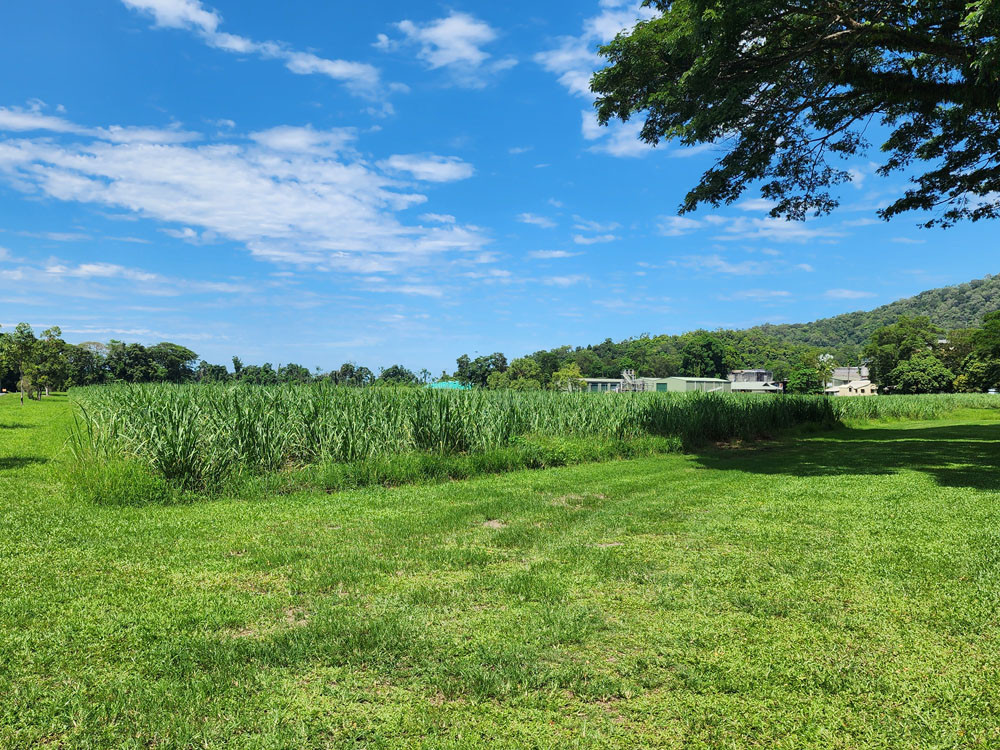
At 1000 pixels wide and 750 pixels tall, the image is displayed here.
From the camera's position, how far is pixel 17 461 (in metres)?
12.4

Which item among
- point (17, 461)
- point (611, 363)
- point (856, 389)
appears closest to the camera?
point (17, 461)

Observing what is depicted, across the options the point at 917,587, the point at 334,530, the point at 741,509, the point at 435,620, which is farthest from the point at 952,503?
the point at 334,530

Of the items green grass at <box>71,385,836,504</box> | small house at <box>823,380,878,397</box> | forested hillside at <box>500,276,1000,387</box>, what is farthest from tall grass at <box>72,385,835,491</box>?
small house at <box>823,380,878,397</box>

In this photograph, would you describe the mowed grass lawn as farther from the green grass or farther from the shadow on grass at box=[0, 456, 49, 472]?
the shadow on grass at box=[0, 456, 49, 472]

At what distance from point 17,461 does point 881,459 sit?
2027 centimetres

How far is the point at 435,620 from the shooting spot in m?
3.93

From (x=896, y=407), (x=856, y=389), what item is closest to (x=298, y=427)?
(x=896, y=407)

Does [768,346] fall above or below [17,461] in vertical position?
above

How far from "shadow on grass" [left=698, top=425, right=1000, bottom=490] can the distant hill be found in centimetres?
16386

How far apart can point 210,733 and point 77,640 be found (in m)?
1.83

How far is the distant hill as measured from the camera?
502ft

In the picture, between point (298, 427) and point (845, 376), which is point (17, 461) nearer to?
point (298, 427)

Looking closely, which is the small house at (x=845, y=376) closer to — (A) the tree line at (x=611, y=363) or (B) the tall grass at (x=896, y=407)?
(A) the tree line at (x=611, y=363)

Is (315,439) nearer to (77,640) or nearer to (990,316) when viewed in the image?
(77,640)
